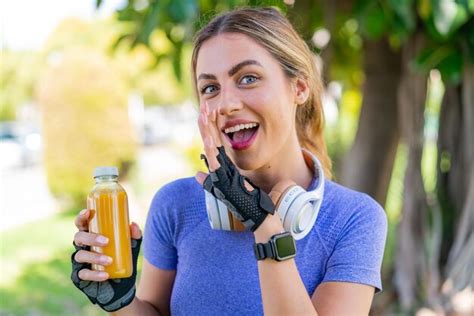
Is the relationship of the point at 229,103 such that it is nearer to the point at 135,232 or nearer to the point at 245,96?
the point at 245,96

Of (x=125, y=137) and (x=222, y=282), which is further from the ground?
(x=125, y=137)

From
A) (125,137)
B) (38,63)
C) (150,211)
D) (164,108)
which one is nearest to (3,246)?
(125,137)

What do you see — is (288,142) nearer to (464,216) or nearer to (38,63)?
(464,216)

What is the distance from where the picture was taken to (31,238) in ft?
29.6

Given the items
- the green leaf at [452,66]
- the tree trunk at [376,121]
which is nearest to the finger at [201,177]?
the green leaf at [452,66]

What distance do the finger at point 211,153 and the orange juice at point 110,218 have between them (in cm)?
21

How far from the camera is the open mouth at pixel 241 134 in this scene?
160 centimetres

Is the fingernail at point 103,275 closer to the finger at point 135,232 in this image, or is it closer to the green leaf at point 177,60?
the finger at point 135,232

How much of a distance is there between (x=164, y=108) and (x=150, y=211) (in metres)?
34.5

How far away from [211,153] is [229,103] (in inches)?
6.5

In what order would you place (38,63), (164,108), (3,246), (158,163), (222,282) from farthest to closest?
(164,108)
(38,63)
(158,163)
(3,246)
(222,282)

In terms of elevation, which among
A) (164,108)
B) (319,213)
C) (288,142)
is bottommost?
(319,213)

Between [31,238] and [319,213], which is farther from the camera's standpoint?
[31,238]

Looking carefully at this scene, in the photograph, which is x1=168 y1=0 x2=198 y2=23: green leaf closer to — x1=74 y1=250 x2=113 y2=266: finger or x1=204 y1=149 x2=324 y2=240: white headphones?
x1=204 y1=149 x2=324 y2=240: white headphones
